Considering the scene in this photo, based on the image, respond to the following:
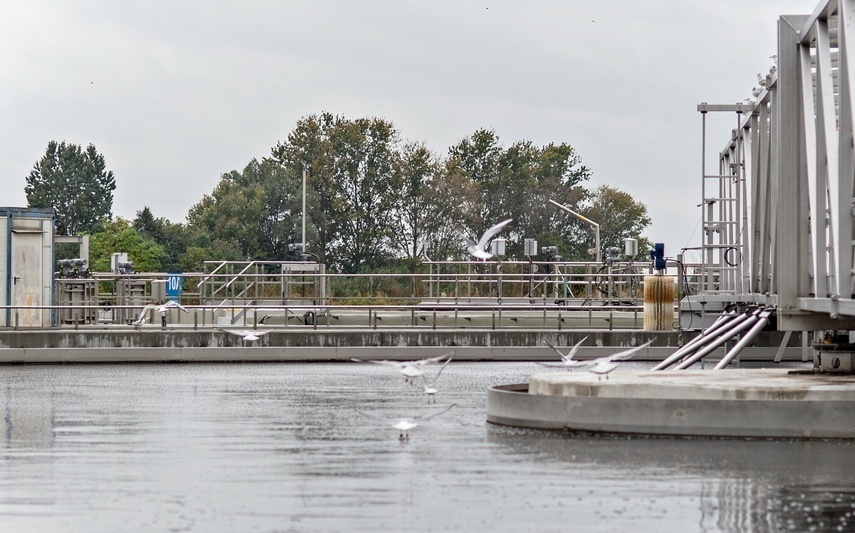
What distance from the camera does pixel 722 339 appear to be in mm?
23219

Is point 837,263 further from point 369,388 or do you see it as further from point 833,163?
point 369,388

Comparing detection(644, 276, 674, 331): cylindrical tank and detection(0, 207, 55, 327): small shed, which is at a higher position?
detection(0, 207, 55, 327): small shed

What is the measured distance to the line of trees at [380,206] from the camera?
93.7m

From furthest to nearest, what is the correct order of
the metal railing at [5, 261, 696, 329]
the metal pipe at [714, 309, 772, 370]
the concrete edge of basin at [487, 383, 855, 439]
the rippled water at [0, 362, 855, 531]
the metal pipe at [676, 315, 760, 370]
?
the metal railing at [5, 261, 696, 329] → the metal pipe at [676, 315, 760, 370] → the metal pipe at [714, 309, 772, 370] → the concrete edge of basin at [487, 383, 855, 439] → the rippled water at [0, 362, 855, 531]

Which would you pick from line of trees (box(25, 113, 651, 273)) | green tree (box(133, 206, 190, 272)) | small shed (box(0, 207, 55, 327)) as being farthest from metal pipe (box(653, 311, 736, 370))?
green tree (box(133, 206, 190, 272))

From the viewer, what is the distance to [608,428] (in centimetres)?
1820

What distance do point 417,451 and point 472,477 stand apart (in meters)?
2.30

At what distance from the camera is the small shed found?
41.5 m

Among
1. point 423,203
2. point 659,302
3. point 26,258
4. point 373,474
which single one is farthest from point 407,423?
point 423,203

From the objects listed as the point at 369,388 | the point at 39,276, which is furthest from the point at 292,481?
the point at 39,276

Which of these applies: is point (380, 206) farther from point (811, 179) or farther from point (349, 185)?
point (811, 179)

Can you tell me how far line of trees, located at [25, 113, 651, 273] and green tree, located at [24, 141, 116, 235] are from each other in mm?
40457

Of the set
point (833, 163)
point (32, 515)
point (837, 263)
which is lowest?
point (32, 515)

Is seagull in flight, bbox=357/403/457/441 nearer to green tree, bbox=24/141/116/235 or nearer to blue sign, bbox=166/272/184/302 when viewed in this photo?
blue sign, bbox=166/272/184/302
